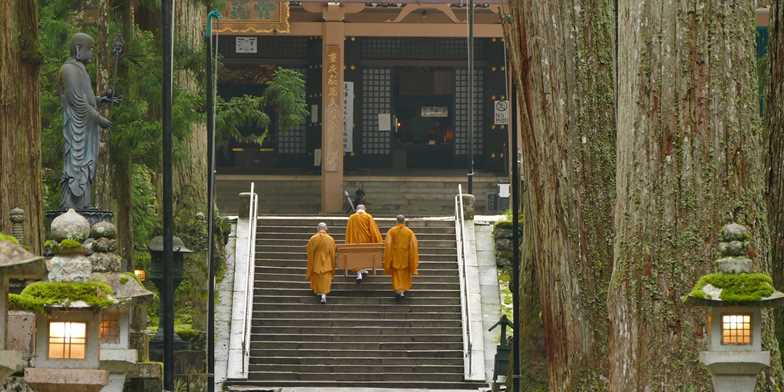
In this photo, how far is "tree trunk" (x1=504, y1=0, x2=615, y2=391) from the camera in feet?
51.3

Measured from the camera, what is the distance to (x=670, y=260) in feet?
39.8

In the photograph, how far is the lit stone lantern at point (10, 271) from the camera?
487 inches

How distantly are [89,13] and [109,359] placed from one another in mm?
15115

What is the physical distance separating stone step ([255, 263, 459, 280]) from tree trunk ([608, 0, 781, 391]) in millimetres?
23504

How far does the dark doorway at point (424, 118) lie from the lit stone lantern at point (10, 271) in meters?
35.1

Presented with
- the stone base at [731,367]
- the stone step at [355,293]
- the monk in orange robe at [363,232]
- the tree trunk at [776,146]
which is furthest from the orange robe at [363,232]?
the stone base at [731,367]

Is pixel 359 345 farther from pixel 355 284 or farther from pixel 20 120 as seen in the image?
pixel 20 120

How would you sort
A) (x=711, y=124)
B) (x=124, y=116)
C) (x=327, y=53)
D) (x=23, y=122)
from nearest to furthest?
1. (x=711, y=124)
2. (x=23, y=122)
3. (x=124, y=116)
4. (x=327, y=53)

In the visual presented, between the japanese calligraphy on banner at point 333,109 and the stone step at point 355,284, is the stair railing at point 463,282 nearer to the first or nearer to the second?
the stone step at point 355,284

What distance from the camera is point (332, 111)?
44.0 m

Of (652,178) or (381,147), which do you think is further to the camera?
(381,147)

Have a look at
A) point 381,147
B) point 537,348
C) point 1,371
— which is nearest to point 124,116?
point 537,348

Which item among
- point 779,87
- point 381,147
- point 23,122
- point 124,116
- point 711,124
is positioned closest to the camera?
point 711,124

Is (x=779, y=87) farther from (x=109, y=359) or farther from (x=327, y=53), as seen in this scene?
(x=327, y=53)
